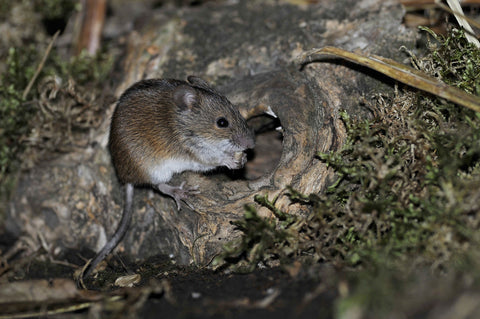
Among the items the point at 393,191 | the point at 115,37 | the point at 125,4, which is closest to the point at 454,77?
the point at 393,191

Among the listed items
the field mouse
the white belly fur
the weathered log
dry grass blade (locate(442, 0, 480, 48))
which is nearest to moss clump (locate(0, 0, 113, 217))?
the weathered log

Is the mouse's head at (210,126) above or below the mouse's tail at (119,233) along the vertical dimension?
above

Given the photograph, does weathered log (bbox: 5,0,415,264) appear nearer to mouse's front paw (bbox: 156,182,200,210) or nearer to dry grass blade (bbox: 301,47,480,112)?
mouse's front paw (bbox: 156,182,200,210)

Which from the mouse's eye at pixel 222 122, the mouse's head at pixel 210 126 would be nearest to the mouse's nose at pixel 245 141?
the mouse's head at pixel 210 126

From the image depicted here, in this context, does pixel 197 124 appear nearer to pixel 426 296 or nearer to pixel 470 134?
pixel 470 134

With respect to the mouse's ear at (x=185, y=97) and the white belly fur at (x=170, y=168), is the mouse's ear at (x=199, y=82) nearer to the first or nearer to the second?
the mouse's ear at (x=185, y=97)

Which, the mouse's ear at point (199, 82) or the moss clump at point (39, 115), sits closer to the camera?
the mouse's ear at point (199, 82)

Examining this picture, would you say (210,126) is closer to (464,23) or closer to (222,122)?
(222,122)
